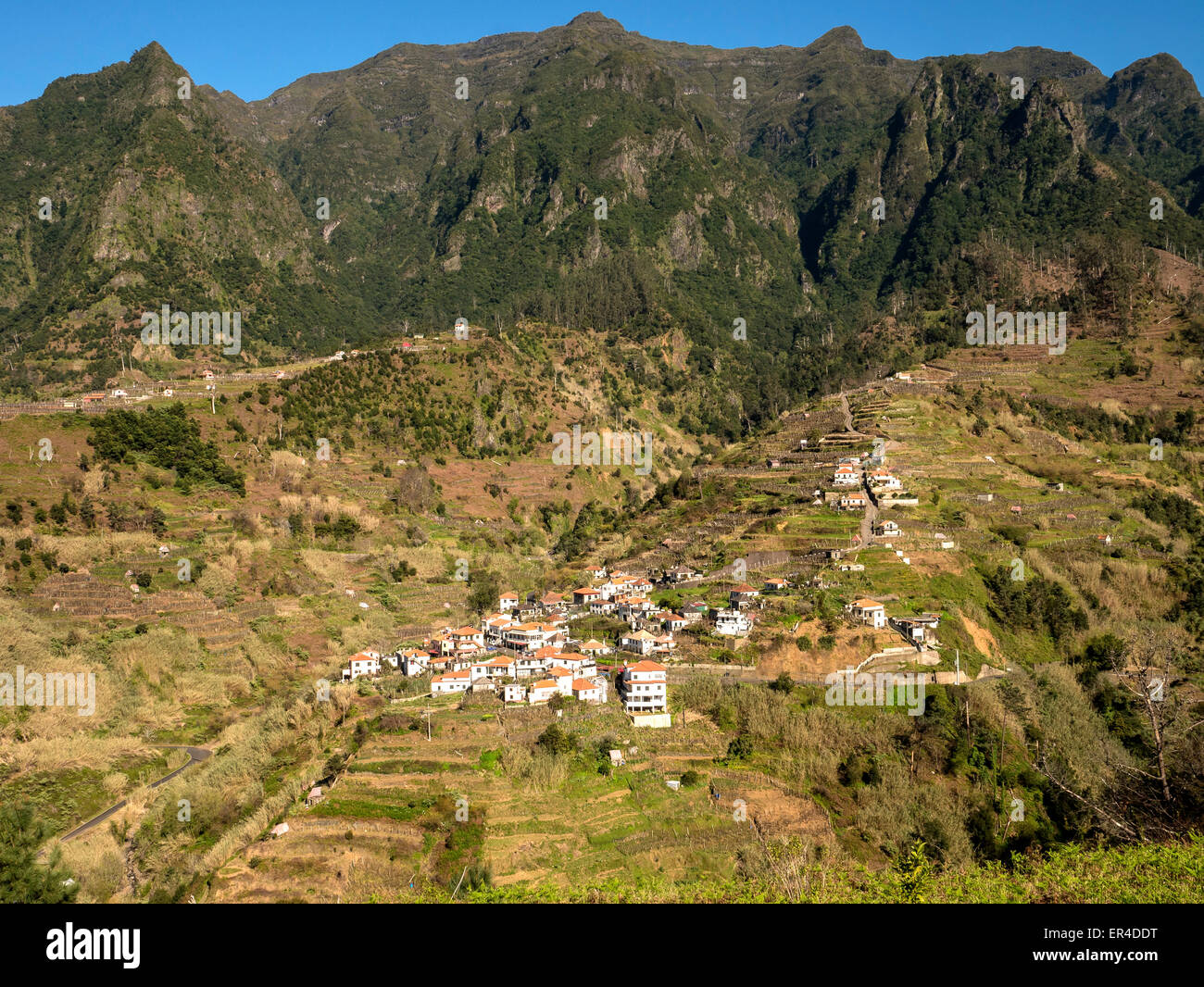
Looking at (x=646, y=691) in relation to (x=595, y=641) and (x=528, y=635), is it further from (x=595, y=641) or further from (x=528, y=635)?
(x=528, y=635)

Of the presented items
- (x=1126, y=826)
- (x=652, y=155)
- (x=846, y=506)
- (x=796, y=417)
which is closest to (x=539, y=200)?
(x=652, y=155)

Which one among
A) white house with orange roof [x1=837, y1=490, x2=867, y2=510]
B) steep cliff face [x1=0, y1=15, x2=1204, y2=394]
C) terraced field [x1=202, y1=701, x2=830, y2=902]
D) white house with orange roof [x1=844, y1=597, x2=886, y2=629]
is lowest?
terraced field [x1=202, y1=701, x2=830, y2=902]

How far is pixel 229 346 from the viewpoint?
134m

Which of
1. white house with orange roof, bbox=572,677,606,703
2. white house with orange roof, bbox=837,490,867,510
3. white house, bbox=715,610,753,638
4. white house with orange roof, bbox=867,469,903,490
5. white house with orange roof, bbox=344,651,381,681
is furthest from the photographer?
white house with orange roof, bbox=867,469,903,490

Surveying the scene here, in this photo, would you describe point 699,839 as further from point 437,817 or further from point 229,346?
point 229,346

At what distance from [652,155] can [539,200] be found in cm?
2612

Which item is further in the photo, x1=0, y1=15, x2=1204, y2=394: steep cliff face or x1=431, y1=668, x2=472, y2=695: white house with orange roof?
x1=0, y1=15, x2=1204, y2=394: steep cliff face

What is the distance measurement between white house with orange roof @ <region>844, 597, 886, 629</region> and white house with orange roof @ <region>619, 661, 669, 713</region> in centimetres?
1148

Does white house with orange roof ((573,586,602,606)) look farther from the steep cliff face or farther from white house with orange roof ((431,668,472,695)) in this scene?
the steep cliff face

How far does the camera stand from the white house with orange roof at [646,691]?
41.1 metres

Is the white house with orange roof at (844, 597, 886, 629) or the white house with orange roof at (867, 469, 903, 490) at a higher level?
the white house with orange roof at (867, 469, 903, 490)

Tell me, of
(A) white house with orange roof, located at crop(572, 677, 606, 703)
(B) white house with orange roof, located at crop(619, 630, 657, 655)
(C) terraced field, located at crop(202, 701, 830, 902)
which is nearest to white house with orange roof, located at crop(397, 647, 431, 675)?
(C) terraced field, located at crop(202, 701, 830, 902)

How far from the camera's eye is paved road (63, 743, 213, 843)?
1403 inches

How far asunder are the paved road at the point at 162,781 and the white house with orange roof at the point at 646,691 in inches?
761
